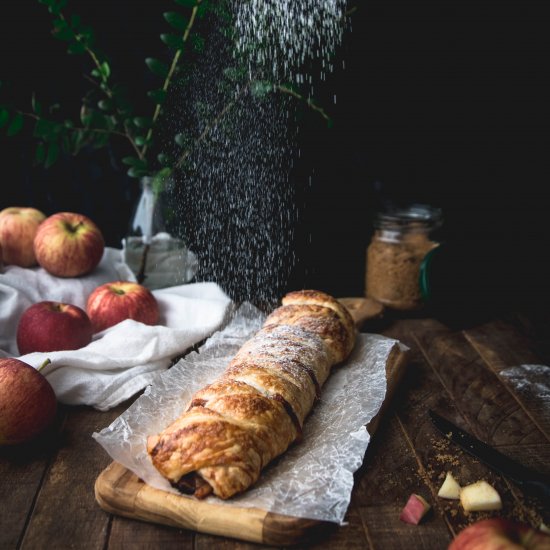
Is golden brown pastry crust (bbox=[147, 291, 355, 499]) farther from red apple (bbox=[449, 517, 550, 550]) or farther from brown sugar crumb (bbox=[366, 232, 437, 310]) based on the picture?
brown sugar crumb (bbox=[366, 232, 437, 310])

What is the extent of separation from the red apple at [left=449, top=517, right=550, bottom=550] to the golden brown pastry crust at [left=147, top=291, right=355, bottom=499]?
0.50m

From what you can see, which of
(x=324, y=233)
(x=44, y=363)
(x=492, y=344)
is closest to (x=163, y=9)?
(x=324, y=233)

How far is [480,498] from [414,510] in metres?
0.17

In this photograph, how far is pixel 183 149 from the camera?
292 cm

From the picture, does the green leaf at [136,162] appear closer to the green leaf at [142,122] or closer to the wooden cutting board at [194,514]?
the green leaf at [142,122]

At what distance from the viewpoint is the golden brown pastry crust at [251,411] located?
1508 mm

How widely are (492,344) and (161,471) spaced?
1545 mm

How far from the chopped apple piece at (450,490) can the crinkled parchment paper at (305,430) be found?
0.21 metres

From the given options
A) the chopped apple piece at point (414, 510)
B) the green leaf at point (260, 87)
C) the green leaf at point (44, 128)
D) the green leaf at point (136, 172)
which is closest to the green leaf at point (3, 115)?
the green leaf at point (44, 128)

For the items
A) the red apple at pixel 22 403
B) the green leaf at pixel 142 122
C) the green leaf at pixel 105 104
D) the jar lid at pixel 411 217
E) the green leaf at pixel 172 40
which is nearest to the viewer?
the red apple at pixel 22 403

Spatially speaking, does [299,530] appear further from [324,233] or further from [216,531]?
[324,233]

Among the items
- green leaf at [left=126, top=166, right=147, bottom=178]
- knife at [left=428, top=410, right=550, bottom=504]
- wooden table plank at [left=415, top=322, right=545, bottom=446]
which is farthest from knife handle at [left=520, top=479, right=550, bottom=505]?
green leaf at [left=126, top=166, right=147, bottom=178]

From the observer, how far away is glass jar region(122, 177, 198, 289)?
9.29 feet

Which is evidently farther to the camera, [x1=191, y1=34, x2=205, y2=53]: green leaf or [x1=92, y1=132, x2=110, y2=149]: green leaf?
[x1=92, y1=132, x2=110, y2=149]: green leaf
